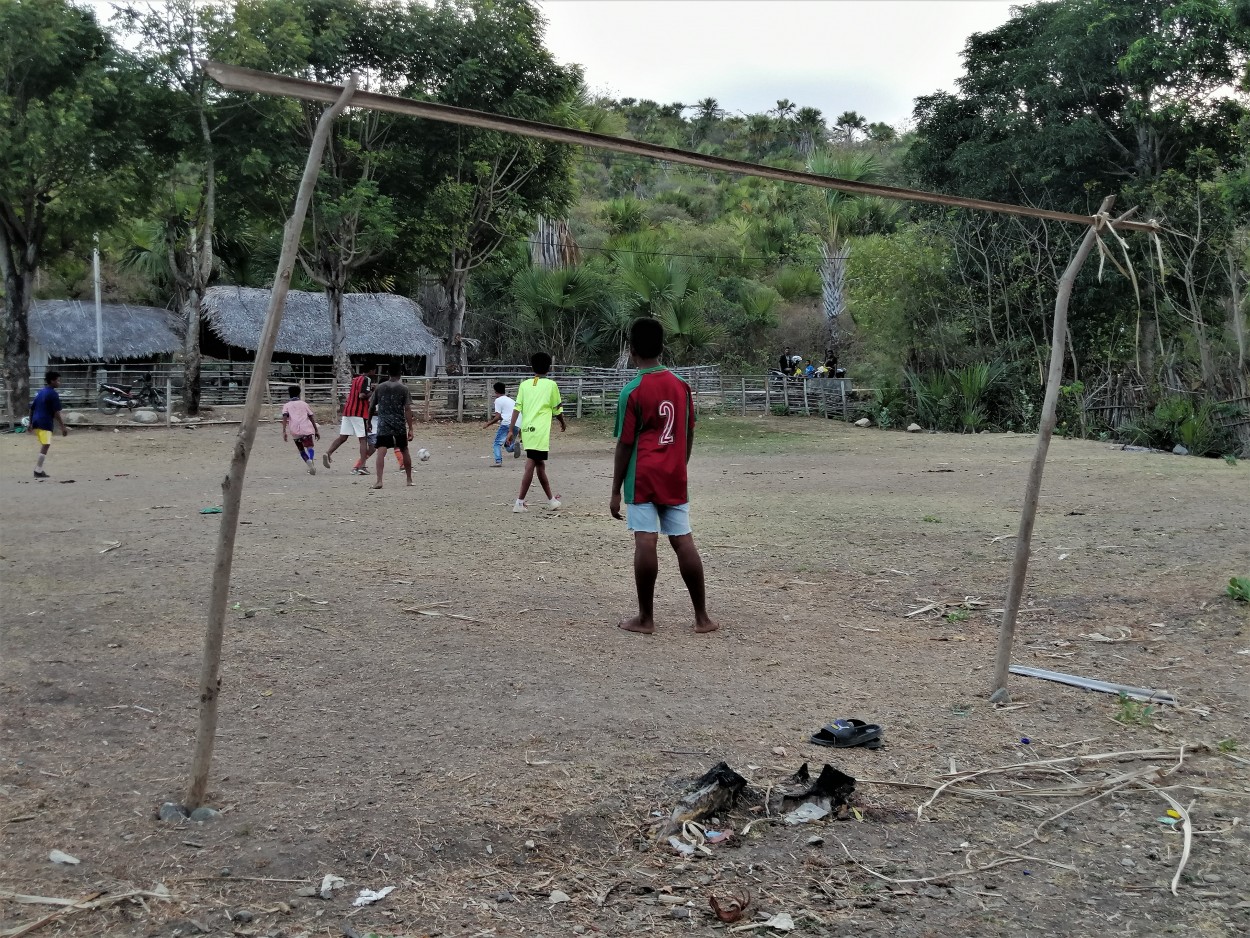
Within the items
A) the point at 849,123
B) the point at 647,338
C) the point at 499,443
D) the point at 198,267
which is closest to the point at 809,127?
the point at 849,123

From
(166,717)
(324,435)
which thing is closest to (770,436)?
(324,435)

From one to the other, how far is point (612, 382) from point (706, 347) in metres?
8.23

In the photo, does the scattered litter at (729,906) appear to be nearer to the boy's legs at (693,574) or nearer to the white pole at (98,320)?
the boy's legs at (693,574)

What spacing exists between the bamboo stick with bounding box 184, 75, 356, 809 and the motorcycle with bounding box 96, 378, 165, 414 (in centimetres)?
2592

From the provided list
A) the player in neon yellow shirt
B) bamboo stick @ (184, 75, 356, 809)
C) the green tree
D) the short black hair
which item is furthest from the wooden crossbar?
the green tree

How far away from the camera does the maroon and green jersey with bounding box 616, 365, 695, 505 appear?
610 cm

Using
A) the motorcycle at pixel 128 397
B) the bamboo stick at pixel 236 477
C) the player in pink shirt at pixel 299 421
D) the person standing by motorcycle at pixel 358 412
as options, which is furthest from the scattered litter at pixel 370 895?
the motorcycle at pixel 128 397

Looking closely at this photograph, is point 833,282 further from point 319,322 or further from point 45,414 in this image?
point 45,414

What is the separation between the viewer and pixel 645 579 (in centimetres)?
611

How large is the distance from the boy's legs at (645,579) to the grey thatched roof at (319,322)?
28955 mm

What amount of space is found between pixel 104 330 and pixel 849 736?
3346 centimetres

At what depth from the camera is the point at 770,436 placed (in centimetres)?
2327

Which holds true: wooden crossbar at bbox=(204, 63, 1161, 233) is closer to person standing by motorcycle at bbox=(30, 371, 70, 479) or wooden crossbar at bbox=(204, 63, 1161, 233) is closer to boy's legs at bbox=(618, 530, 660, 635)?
boy's legs at bbox=(618, 530, 660, 635)

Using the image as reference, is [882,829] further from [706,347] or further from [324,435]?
[706,347]
